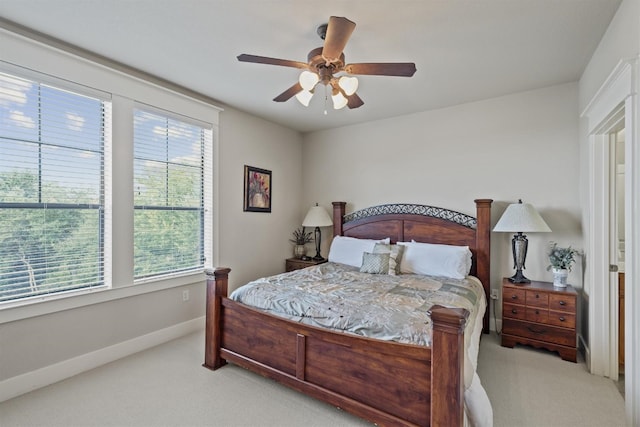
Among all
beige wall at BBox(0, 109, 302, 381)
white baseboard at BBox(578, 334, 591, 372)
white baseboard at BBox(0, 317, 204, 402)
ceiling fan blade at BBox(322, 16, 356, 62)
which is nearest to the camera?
ceiling fan blade at BBox(322, 16, 356, 62)

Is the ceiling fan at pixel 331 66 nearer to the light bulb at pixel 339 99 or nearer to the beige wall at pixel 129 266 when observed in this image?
the light bulb at pixel 339 99

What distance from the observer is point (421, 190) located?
4047mm

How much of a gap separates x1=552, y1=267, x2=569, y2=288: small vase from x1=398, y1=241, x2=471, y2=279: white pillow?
766mm

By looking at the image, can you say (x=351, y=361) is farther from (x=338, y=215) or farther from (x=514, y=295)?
(x=338, y=215)

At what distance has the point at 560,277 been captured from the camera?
296 centimetres

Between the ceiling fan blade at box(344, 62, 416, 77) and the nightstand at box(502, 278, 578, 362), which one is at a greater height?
the ceiling fan blade at box(344, 62, 416, 77)

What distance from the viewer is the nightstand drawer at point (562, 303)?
276cm

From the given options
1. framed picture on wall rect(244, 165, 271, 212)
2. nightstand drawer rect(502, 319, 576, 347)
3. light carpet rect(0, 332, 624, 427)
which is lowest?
light carpet rect(0, 332, 624, 427)

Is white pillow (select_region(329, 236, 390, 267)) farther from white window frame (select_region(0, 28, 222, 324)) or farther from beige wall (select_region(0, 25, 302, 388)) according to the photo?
white window frame (select_region(0, 28, 222, 324))

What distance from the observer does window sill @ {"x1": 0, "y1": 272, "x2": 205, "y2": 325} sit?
2248 millimetres

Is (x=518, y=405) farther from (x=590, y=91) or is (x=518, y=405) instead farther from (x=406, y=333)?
(x=590, y=91)

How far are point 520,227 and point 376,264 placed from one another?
4.82 feet

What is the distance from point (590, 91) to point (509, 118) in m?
0.83

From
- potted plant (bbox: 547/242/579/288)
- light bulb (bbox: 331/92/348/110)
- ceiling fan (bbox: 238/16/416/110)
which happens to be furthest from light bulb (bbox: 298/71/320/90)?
potted plant (bbox: 547/242/579/288)
